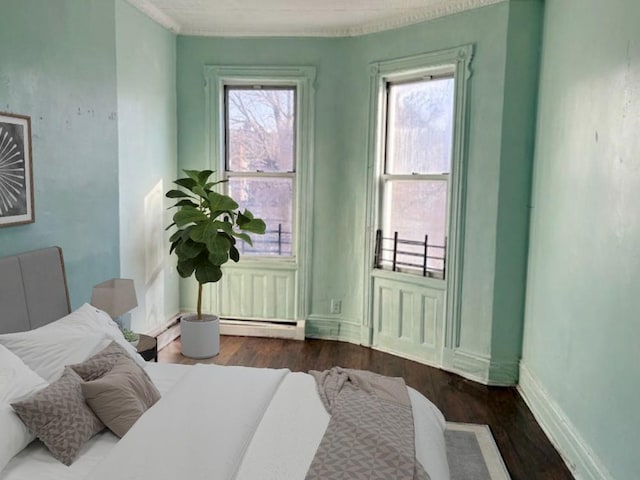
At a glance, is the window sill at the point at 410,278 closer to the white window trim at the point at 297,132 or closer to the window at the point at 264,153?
the white window trim at the point at 297,132

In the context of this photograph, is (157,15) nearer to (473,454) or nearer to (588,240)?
(588,240)

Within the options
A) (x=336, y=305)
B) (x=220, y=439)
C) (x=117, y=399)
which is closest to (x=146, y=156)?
(x=336, y=305)

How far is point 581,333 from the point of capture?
2.92m

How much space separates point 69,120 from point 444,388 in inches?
124

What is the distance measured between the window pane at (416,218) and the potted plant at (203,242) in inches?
46.8

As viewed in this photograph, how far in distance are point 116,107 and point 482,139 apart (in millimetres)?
2688

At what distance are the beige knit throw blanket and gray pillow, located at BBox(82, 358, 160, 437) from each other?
32.2 inches

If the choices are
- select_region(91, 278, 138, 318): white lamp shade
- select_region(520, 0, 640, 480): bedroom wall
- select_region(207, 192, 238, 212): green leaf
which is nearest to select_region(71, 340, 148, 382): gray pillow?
select_region(91, 278, 138, 318): white lamp shade

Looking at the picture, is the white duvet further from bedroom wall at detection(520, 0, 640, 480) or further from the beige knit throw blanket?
bedroom wall at detection(520, 0, 640, 480)

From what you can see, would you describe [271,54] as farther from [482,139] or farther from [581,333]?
[581,333]

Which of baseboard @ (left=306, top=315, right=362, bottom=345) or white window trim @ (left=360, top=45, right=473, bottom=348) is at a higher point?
white window trim @ (left=360, top=45, right=473, bottom=348)

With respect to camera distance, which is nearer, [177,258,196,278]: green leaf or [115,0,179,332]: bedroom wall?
[115,0,179,332]: bedroom wall

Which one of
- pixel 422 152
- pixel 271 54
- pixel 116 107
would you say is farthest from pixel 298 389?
pixel 271 54

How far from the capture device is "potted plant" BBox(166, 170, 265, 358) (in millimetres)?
4242
